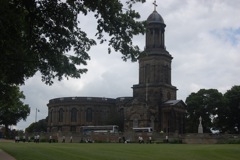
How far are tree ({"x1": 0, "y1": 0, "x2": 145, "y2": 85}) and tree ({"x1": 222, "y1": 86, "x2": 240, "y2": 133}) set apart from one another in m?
75.2

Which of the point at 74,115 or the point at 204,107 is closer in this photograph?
the point at 204,107

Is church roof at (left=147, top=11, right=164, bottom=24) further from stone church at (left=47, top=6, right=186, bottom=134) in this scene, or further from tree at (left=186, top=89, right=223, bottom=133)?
tree at (left=186, top=89, right=223, bottom=133)

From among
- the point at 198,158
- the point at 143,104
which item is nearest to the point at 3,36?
the point at 198,158

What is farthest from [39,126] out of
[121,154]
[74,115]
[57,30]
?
[57,30]

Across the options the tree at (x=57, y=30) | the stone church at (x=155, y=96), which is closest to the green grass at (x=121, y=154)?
the tree at (x=57, y=30)

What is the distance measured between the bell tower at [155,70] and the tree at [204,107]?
5.36 meters

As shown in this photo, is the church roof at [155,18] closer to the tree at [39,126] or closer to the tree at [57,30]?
the tree at [39,126]

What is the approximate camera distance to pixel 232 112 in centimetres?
8594

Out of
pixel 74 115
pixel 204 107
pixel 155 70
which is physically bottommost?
pixel 74 115

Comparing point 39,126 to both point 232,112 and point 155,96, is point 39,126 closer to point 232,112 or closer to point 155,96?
point 155,96

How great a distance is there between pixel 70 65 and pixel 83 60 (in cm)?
75

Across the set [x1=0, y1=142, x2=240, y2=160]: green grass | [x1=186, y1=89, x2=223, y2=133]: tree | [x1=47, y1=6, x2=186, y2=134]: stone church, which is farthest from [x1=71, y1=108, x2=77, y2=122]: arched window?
[x1=0, y1=142, x2=240, y2=160]: green grass

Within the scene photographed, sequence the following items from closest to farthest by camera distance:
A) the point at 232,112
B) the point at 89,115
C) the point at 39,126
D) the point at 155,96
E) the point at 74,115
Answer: the point at 232,112
the point at 155,96
the point at 89,115
the point at 74,115
the point at 39,126

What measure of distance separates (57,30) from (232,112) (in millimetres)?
77263
